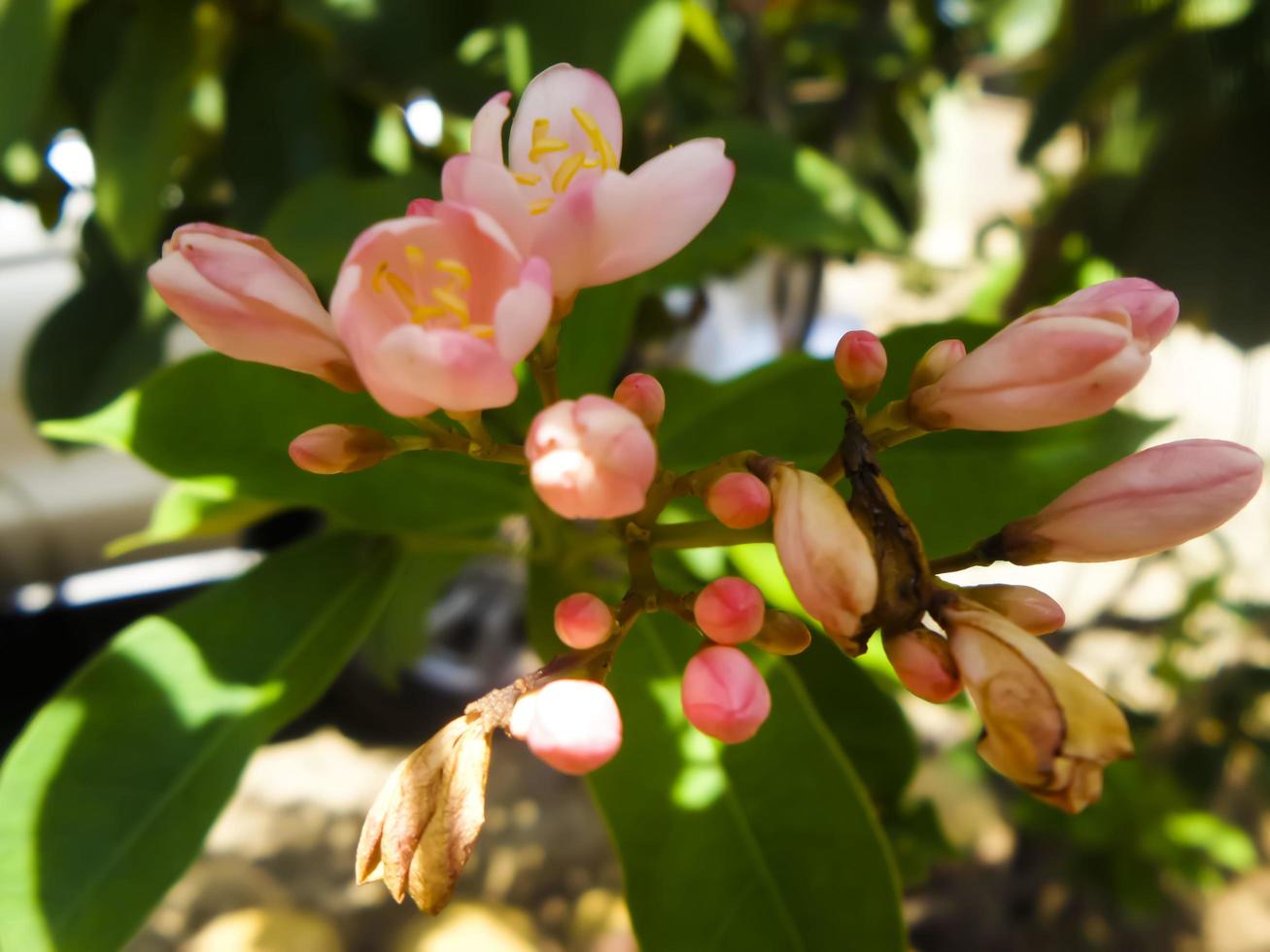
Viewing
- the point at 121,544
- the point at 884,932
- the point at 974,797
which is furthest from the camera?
the point at 974,797

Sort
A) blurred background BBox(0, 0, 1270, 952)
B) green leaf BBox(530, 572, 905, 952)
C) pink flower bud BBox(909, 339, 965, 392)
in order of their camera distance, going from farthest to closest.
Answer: blurred background BBox(0, 0, 1270, 952)
green leaf BBox(530, 572, 905, 952)
pink flower bud BBox(909, 339, 965, 392)

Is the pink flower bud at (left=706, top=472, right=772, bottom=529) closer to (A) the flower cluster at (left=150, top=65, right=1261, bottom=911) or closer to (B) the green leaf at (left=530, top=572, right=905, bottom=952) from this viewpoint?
(A) the flower cluster at (left=150, top=65, right=1261, bottom=911)

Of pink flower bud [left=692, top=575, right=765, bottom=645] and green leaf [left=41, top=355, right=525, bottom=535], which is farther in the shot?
green leaf [left=41, top=355, right=525, bottom=535]

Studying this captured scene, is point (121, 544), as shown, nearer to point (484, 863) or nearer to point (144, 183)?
point (144, 183)

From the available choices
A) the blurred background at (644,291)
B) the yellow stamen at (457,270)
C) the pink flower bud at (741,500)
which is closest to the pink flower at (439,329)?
the yellow stamen at (457,270)

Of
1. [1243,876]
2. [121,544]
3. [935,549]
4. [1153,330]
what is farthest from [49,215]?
[1243,876]

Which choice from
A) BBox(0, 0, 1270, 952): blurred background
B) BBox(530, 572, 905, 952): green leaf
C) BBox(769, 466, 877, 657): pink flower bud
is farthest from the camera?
BBox(0, 0, 1270, 952): blurred background

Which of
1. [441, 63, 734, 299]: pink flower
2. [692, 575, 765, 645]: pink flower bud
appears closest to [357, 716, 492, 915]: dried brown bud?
[692, 575, 765, 645]: pink flower bud

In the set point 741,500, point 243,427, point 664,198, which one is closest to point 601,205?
point 664,198
